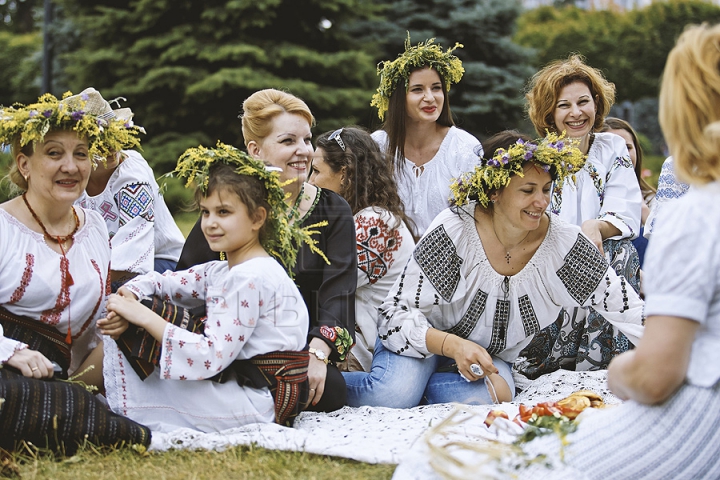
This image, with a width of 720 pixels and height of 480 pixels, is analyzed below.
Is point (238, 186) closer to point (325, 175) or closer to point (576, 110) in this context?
point (325, 175)

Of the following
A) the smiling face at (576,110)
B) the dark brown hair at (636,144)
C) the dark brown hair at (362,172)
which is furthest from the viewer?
the dark brown hair at (636,144)

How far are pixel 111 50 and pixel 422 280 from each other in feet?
34.8

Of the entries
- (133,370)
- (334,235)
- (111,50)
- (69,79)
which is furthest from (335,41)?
(133,370)

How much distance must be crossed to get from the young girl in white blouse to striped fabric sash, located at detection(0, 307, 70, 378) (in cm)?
32

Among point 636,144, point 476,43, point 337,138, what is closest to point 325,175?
point 337,138

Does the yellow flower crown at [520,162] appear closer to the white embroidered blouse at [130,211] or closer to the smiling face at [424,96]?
the smiling face at [424,96]

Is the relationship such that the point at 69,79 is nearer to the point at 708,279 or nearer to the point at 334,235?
the point at 334,235

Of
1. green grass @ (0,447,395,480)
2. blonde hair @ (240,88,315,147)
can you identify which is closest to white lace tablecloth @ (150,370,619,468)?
green grass @ (0,447,395,480)

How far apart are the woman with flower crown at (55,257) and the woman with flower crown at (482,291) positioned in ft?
4.42

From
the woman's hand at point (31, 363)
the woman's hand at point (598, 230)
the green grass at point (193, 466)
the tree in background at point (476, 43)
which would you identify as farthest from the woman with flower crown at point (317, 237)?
the tree in background at point (476, 43)

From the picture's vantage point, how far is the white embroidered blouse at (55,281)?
3348 millimetres

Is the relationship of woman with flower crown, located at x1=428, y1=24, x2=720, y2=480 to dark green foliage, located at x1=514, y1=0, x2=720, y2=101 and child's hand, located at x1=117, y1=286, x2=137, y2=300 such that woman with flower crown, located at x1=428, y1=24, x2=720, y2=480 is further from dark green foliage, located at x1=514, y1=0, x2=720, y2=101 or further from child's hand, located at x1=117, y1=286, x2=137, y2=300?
dark green foliage, located at x1=514, y1=0, x2=720, y2=101

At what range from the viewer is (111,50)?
13.0 m

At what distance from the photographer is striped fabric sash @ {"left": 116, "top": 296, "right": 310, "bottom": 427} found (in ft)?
10.5
